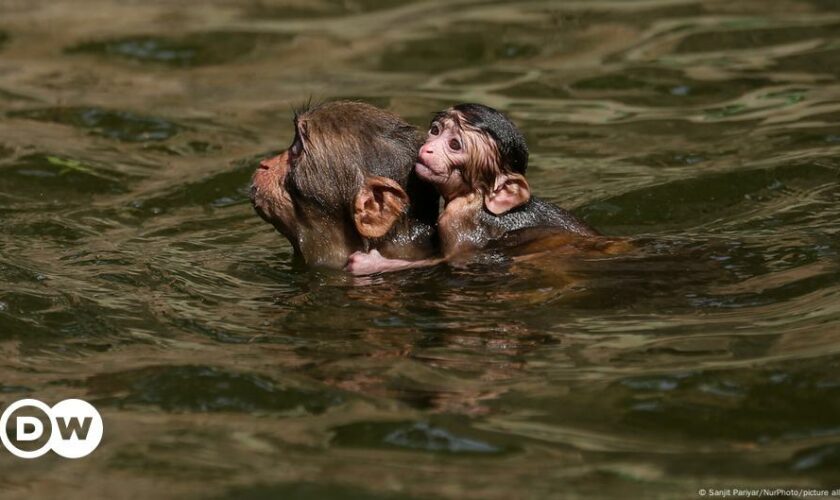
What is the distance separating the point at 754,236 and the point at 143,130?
5.84 meters

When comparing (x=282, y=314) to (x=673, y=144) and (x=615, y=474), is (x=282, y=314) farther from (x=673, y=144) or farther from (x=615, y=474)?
(x=673, y=144)

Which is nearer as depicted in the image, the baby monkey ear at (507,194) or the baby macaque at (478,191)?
the baby macaque at (478,191)

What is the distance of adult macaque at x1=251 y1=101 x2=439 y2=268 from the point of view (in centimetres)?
848

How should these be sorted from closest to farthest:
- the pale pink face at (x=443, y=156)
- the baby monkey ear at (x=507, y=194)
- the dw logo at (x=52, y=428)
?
the dw logo at (x=52, y=428) → the pale pink face at (x=443, y=156) → the baby monkey ear at (x=507, y=194)

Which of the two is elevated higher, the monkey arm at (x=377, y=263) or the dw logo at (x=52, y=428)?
the dw logo at (x=52, y=428)

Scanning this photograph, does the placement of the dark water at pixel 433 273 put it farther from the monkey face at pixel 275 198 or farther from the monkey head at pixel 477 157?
the monkey head at pixel 477 157

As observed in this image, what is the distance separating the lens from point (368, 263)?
8531 millimetres

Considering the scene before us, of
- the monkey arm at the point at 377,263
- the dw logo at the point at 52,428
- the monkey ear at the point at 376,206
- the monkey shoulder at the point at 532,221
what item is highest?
the monkey ear at the point at 376,206

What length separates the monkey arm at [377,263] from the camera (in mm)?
8492

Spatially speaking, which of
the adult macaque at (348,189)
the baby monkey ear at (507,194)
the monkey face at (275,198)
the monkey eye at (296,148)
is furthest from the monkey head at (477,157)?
the monkey face at (275,198)

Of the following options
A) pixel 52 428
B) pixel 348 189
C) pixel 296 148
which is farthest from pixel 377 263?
pixel 52 428

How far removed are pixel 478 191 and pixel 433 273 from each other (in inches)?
22.3

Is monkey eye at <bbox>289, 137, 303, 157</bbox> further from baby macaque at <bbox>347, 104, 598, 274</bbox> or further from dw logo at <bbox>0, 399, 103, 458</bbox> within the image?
dw logo at <bbox>0, 399, 103, 458</bbox>

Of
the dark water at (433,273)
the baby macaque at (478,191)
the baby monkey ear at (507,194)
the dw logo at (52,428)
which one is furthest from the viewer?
the baby monkey ear at (507,194)
